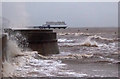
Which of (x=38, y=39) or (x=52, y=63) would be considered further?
(x=38, y=39)

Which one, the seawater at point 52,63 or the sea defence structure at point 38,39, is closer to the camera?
the seawater at point 52,63

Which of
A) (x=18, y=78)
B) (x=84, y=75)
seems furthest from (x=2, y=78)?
(x=84, y=75)

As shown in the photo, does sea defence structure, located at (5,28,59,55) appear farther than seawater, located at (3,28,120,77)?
Yes

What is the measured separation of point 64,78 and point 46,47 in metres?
10.2

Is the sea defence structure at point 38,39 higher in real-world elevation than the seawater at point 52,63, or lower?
higher

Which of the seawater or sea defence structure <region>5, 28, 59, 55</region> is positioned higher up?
sea defence structure <region>5, 28, 59, 55</region>

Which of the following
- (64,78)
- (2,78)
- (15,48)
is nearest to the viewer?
(2,78)

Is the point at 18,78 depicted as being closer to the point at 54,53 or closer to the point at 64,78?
the point at 64,78

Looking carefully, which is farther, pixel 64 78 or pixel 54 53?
pixel 54 53

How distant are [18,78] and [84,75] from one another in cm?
262

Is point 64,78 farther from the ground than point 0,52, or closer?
closer

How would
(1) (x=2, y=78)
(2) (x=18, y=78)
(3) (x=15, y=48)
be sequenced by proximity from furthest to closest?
(3) (x=15, y=48)
(2) (x=18, y=78)
(1) (x=2, y=78)

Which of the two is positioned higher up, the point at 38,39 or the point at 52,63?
the point at 38,39

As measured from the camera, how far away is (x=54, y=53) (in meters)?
21.9
